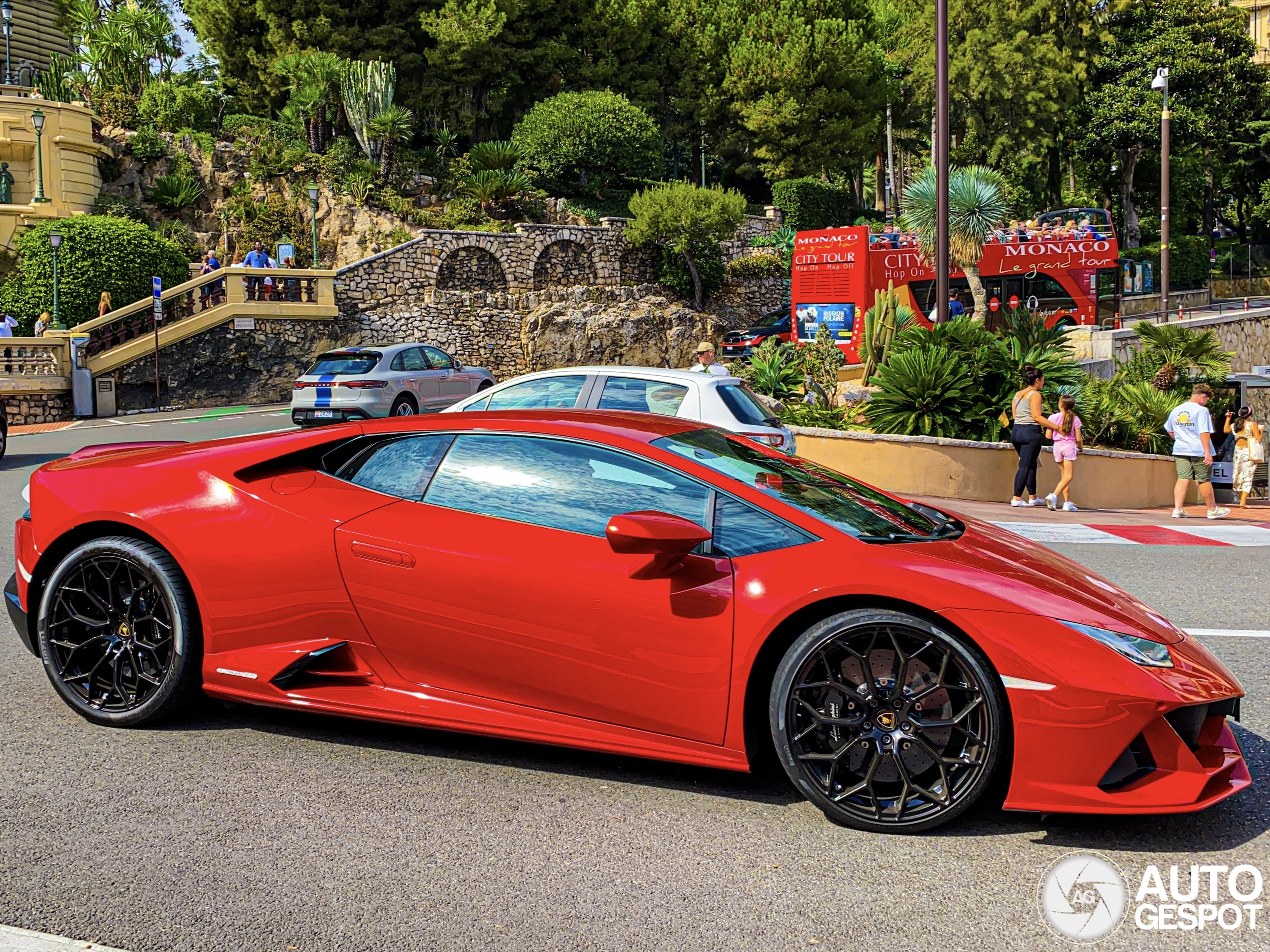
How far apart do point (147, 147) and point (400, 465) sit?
1611 inches

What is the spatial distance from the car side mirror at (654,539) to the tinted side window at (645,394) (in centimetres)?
694

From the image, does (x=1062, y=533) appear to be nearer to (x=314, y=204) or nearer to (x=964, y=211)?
(x=964, y=211)

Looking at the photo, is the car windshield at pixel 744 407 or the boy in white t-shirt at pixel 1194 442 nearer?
the car windshield at pixel 744 407

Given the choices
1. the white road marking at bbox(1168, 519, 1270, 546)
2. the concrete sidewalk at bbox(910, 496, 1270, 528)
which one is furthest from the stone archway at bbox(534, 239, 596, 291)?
the white road marking at bbox(1168, 519, 1270, 546)

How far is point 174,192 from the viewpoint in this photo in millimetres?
39562

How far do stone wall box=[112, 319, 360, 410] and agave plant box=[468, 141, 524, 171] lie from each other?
10584 millimetres

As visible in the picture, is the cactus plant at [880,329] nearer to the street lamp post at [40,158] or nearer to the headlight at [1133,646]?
the headlight at [1133,646]

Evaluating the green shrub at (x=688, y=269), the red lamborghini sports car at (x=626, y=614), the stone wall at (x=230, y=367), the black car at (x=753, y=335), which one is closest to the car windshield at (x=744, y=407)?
the red lamborghini sports car at (x=626, y=614)

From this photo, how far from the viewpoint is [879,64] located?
168ft

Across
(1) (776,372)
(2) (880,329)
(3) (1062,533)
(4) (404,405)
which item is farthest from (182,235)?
(3) (1062,533)

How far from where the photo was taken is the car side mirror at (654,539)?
151 inches

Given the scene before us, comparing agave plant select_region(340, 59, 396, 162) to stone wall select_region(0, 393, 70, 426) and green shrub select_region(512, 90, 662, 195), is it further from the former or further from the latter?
stone wall select_region(0, 393, 70, 426)

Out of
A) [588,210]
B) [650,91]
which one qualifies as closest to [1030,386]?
[588,210]
